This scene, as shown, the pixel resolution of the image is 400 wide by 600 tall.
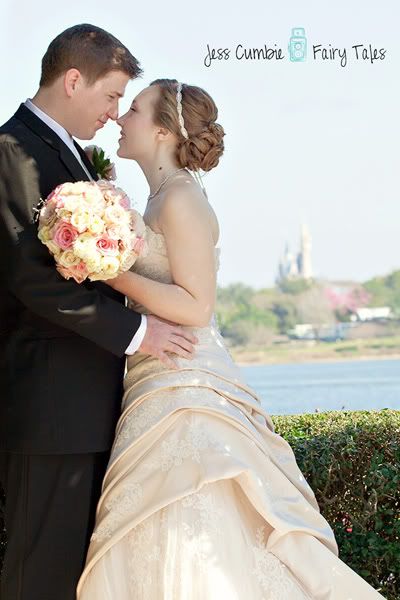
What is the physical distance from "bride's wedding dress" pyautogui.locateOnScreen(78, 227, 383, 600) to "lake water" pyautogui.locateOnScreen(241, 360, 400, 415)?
1155 inches

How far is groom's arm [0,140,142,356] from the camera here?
3.49m

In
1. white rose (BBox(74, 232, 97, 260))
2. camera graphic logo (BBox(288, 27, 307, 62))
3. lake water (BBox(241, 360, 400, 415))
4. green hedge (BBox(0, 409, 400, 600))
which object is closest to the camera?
white rose (BBox(74, 232, 97, 260))

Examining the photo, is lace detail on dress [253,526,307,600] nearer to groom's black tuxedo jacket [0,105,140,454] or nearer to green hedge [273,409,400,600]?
groom's black tuxedo jacket [0,105,140,454]

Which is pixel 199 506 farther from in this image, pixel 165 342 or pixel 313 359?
pixel 313 359

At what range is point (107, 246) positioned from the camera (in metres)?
3.44

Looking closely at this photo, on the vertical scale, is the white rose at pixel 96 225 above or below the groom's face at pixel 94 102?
below

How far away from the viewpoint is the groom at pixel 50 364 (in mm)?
3498

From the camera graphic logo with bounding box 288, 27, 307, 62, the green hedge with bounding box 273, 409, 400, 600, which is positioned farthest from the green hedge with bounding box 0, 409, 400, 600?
the camera graphic logo with bounding box 288, 27, 307, 62

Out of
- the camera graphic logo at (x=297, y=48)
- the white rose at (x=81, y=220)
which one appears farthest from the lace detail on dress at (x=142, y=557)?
the camera graphic logo at (x=297, y=48)

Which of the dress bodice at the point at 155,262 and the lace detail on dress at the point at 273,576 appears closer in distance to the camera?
the lace detail on dress at the point at 273,576

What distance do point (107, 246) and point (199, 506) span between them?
91 cm

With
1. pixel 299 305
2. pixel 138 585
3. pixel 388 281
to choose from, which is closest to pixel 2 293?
pixel 138 585

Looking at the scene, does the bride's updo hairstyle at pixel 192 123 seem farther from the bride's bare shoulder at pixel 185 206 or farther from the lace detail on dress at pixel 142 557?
the lace detail on dress at pixel 142 557

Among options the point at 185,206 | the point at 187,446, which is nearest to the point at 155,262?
the point at 185,206
